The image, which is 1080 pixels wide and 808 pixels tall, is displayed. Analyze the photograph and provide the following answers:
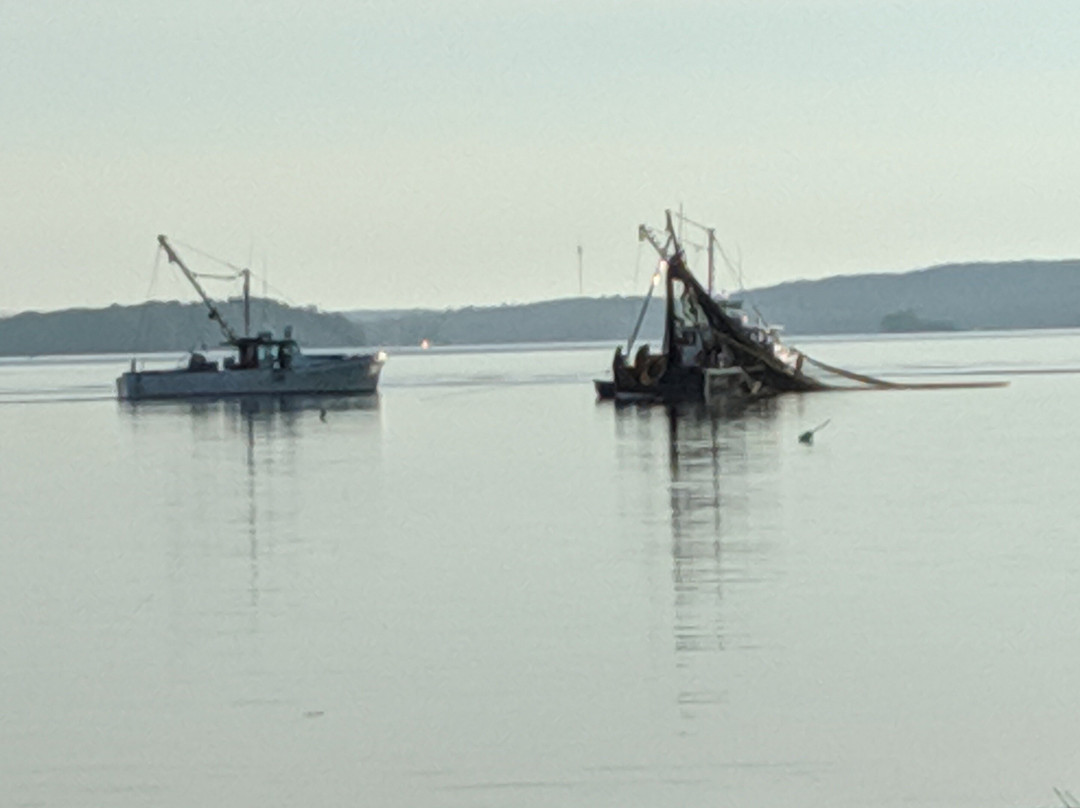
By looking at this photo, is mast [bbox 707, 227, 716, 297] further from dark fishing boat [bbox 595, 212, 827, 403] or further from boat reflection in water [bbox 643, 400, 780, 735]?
boat reflection in water [bbox 643, 400, 780, 735]

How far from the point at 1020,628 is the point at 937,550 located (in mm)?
8893

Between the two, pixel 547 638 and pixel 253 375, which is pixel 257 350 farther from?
pixel 547 638

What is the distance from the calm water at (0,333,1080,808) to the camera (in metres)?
15.7

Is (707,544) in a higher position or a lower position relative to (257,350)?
lower

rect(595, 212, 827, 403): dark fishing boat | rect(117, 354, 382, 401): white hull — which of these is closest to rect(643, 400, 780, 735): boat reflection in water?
rect(595, 212, 827, 403): dark fishing boat

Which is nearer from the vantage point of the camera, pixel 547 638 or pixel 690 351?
pixel 547 638

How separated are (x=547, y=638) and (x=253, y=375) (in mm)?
104226

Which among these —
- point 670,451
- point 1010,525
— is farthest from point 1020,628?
point 670,451

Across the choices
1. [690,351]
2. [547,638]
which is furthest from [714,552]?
[690,351]

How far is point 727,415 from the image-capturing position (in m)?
88.7

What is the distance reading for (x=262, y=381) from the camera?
126m

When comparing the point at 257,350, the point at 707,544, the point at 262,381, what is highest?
the point at 257,350

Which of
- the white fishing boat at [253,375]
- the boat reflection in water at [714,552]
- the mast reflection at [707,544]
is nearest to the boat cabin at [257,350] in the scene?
the white fishing boat at [253,375]

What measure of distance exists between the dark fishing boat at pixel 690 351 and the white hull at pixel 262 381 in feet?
83.3
